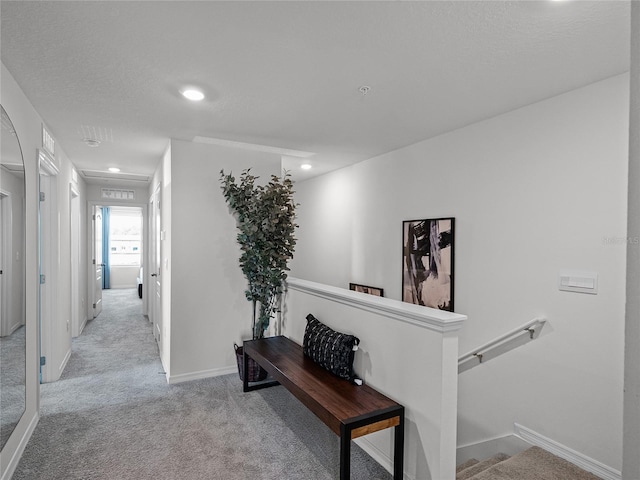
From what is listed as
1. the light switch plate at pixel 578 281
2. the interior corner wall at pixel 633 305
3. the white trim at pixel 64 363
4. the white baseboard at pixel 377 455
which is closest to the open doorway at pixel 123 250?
the white trim at pixel 64 363

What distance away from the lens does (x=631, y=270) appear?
51cm

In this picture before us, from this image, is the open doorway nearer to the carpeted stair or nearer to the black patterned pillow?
the black patterned pillow

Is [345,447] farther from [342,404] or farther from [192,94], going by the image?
[192,94]

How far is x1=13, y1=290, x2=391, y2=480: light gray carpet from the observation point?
7.42 feet

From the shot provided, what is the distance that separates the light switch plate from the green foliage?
2.26 m

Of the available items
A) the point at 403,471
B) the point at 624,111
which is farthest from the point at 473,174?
the point at 403,471

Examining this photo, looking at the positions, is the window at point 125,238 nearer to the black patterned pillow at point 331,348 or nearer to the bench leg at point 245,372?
the bench leg at point 245,372

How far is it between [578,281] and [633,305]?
90.2 inches

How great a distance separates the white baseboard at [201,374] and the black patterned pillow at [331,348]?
131 centimetres

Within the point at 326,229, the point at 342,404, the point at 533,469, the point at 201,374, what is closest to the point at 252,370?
the point at 201,374

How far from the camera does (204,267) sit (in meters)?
3.74

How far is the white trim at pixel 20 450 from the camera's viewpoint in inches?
83.7

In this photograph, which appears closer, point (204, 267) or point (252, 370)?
point (252, 370)

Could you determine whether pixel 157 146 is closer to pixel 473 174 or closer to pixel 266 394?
pixel 266 394
